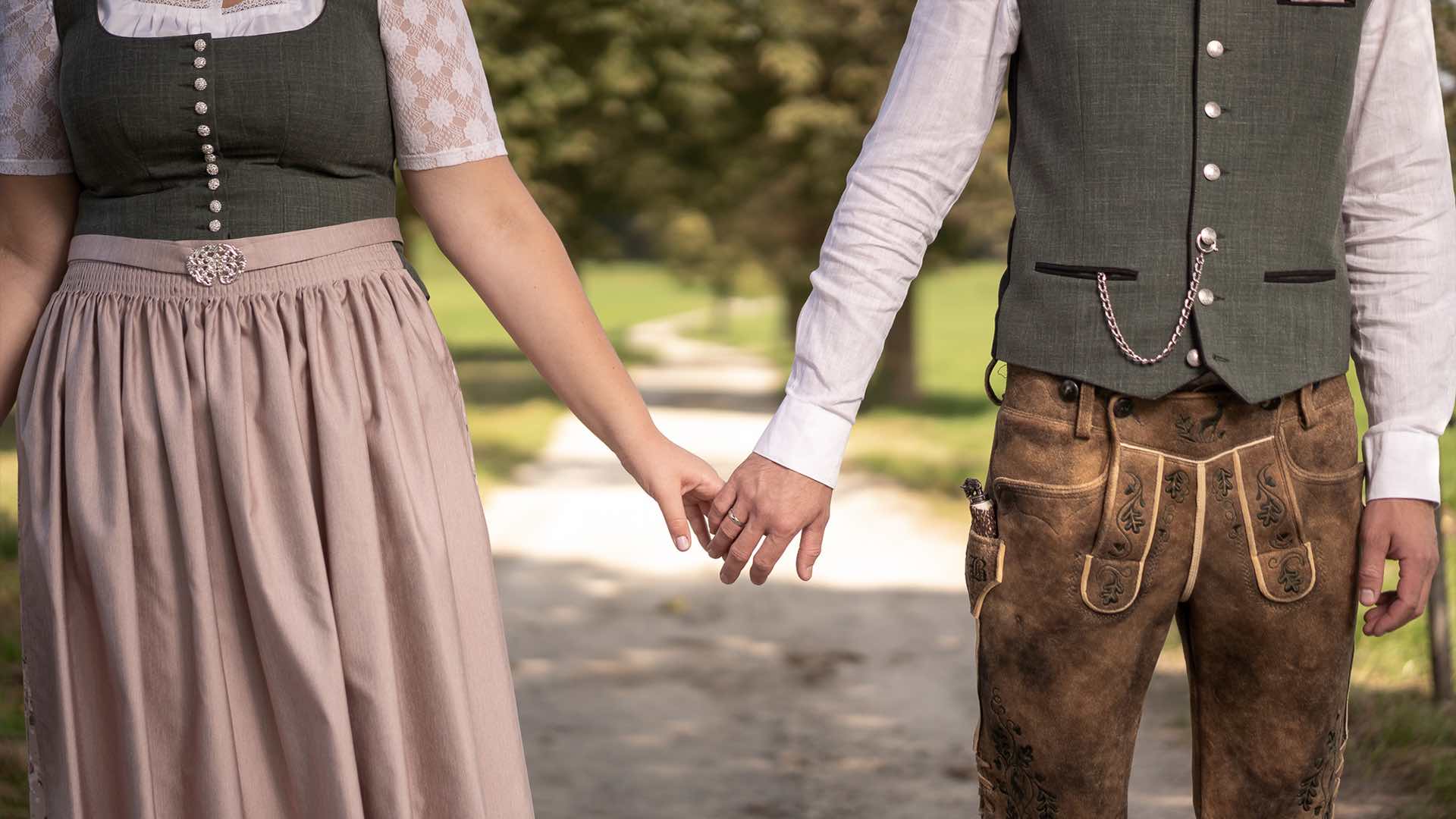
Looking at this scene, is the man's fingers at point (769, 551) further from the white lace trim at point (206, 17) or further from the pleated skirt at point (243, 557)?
the white lace trim at point (206, 17)

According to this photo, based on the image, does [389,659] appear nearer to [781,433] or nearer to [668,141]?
[781,433]

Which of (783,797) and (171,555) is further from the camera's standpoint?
(783,797)

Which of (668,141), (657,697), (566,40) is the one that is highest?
(566,40)

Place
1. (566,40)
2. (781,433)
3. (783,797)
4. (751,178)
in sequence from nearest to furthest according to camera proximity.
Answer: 1. (781,433)
2. (783,797)
3. (566,40)
4. (751,178)

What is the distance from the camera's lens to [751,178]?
14938 mm

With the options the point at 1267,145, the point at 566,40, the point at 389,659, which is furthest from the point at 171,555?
the point at 566,40

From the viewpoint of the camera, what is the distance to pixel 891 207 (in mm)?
2408

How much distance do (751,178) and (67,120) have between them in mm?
13010

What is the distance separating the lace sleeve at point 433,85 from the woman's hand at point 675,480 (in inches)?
20.4

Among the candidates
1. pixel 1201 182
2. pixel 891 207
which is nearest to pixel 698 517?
pixel 891 207

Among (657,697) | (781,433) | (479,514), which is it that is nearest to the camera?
(479,514)

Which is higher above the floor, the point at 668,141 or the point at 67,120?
the point at 67,120

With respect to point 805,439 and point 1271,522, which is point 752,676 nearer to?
point 805,439

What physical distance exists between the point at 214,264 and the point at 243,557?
0.41m
